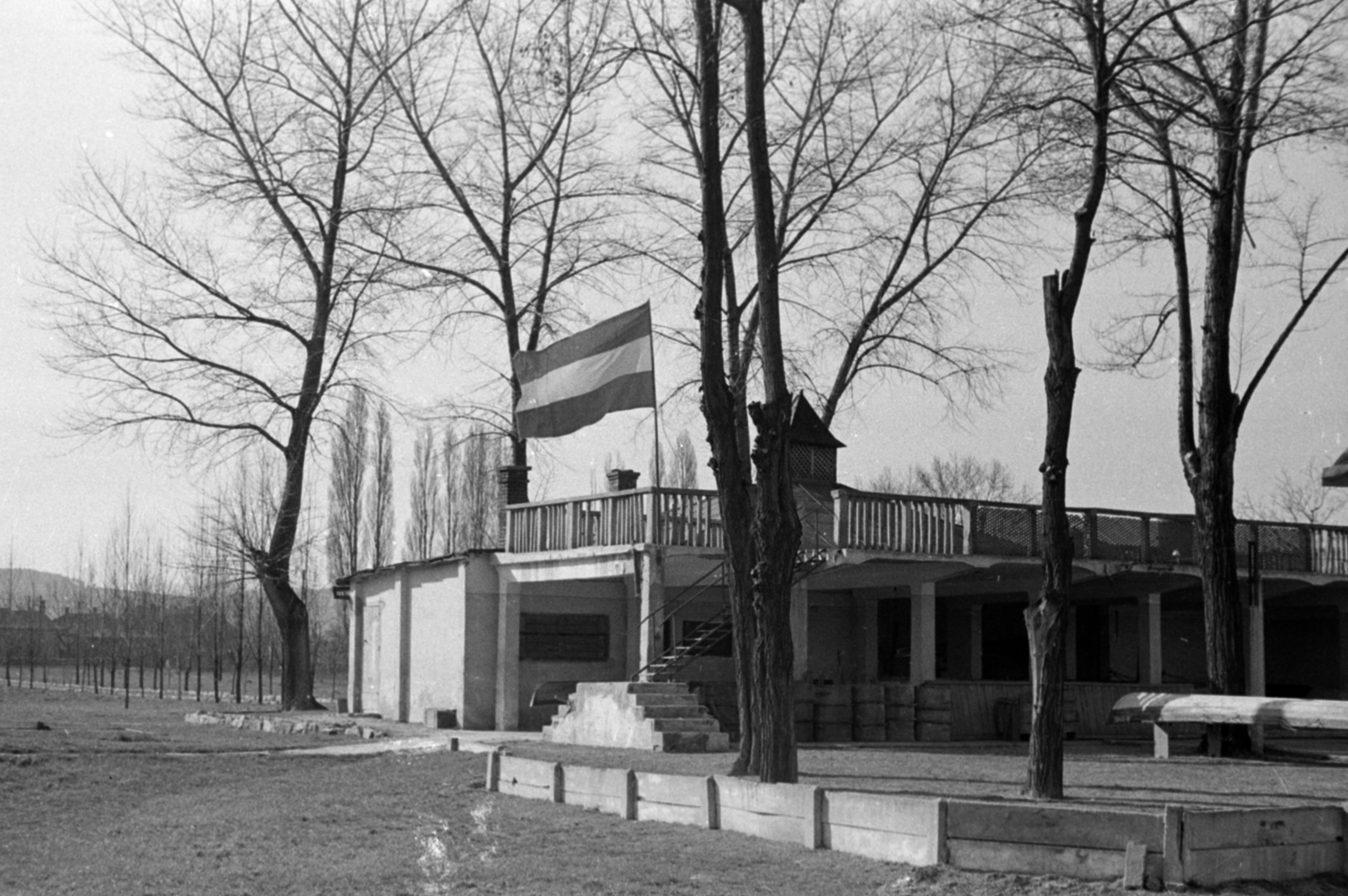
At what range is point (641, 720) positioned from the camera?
23578mm

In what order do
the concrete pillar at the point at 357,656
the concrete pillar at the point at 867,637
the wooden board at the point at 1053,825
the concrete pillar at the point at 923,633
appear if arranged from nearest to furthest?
the wooden board at the point at 1053,825 → the concrete pillar at the point at 923,633 → the concrete pillar at the point at 867,637 → the concrete pillar at the point at 357,656

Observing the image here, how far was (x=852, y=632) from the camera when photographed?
113 ft

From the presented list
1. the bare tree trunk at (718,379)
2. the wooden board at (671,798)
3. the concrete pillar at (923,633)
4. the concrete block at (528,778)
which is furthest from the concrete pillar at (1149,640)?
the wooden board at (671,798)

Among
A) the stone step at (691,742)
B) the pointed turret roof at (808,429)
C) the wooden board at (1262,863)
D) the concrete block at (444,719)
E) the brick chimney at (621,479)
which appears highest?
the pointed turret roof at (808,429)

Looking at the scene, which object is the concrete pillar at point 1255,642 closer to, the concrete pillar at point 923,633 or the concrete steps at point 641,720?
the concrete pillar at point 923,633

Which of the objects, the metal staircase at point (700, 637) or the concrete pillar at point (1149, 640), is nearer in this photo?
the metal staircase at point (700, 637)

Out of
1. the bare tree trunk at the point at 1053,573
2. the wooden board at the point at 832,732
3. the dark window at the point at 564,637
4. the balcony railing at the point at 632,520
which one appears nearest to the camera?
the bare tree trunk at the point at 1053,573

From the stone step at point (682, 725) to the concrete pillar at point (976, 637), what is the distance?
14.3 metres

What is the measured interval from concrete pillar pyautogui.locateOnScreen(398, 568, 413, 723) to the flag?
9.49m

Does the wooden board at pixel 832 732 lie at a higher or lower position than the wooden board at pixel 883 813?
lower

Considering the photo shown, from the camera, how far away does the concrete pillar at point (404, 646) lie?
33.3 meters

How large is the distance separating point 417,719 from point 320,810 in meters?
16.4

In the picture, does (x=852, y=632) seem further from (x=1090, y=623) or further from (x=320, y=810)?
(x=320, y=810)

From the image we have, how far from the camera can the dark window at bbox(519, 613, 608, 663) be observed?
101 feet
